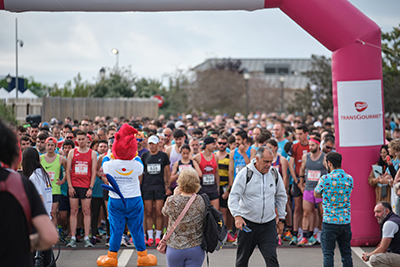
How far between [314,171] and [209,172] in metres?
1.93

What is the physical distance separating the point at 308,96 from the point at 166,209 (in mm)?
24096

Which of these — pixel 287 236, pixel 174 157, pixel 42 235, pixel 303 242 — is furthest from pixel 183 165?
pixel 42 235

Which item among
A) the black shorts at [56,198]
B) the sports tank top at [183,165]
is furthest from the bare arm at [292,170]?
the black shorts at [56,198]

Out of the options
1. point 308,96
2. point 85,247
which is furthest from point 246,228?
point 308,96

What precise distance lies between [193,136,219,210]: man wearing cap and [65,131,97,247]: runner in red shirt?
2.01 meters

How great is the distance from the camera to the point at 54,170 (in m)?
8.33

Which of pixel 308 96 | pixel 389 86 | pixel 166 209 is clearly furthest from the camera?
pixel 308 96

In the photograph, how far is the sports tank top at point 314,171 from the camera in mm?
8211

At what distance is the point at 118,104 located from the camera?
30203mm

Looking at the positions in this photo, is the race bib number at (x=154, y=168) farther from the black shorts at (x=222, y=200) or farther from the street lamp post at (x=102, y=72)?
the street lamp post at (x=102, y=72)

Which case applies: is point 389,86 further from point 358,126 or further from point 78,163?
point 78,163

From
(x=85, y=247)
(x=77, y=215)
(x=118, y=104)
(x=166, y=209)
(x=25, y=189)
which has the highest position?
(x=118, y=104)

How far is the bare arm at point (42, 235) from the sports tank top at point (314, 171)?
238 inches

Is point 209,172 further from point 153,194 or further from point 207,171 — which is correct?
point 153,194
